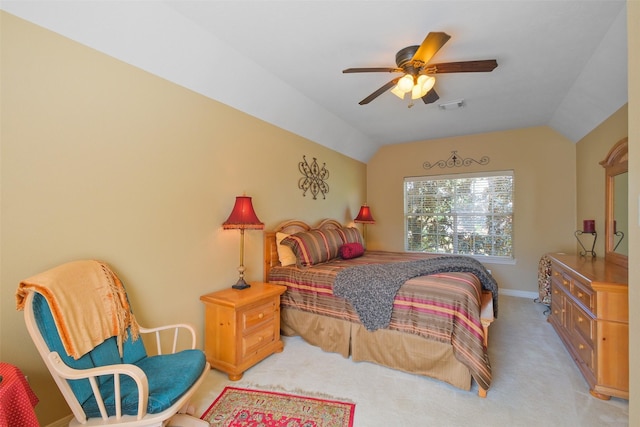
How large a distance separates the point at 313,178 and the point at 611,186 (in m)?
3.39

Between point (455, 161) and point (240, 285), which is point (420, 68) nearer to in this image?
point (240, 285)

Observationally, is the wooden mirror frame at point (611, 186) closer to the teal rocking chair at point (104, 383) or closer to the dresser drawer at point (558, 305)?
the dresser drawer at point (558, 305)

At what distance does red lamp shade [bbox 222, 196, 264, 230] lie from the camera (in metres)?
2.49

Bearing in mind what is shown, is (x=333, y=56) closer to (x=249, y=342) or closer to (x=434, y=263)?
(x=434, y=263)

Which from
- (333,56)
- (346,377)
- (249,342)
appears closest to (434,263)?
(346,377)

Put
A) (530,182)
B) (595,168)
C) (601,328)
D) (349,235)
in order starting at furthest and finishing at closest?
(530,182) → (349,235) → (595,168) → (601,328)

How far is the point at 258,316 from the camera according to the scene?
7.82 ft

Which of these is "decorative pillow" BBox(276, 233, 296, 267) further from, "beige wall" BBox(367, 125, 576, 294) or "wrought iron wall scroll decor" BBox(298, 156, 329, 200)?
"beige wall" BBox(367, 125, 576, 294)

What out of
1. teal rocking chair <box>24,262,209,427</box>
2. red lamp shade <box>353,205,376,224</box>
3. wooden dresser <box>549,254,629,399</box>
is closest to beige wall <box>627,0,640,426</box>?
wooden dresser <box>549,254,629,399</box>

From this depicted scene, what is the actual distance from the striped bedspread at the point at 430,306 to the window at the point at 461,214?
2.37 meters

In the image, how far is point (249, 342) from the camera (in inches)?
90.6

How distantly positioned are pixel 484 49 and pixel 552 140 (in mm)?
2836

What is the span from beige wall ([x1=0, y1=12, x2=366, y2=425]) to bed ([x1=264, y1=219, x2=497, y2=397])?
1.76 ft

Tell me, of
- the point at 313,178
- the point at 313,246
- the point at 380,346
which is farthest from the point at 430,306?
the point at 313,178
